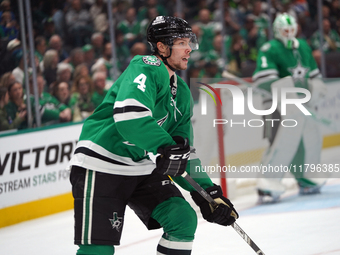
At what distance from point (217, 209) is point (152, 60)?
57 centimetres

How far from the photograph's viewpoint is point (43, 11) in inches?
163

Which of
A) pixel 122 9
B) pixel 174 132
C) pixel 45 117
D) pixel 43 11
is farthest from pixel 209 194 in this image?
pixel 122 9

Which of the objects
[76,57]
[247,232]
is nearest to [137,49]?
[76,57]

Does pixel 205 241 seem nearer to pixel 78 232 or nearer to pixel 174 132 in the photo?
pixel 174 132

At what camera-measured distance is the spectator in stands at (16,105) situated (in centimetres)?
376

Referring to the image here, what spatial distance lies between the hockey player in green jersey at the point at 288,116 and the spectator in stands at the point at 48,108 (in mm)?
1473

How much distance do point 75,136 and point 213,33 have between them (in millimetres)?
2173

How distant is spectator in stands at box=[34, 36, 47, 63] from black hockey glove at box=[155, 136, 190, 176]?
2.54 metres

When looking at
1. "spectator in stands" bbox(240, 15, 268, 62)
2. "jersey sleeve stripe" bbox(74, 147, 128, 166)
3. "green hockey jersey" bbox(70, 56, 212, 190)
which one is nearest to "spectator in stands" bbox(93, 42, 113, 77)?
"spectator in stands" bbox(240, 15, 268, 62)

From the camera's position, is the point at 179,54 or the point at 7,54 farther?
the point at 7,54

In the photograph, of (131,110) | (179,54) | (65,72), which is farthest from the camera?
(65,72)

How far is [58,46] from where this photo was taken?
440cm

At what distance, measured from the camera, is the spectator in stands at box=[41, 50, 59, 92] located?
4.09 m

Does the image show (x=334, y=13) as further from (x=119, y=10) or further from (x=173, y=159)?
(x=173, y=159)
